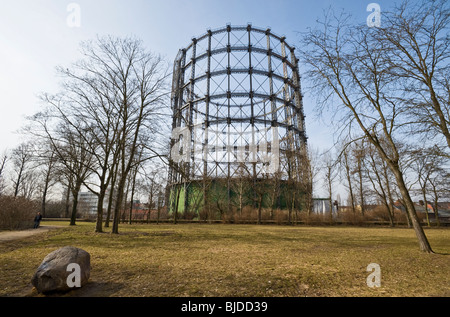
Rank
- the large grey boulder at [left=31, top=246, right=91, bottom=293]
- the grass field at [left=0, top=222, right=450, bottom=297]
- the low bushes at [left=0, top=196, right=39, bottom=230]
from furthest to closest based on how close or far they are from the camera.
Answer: the low bushes at [left=0, top=196, right=39, bottom=230] → the grass field at [left=0, top=222, right=450, bottom=297] → the large grey boulder at [left=31, top=246, right=91, bottom=293]

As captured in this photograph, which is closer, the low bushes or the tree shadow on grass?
the tree shadow on grass

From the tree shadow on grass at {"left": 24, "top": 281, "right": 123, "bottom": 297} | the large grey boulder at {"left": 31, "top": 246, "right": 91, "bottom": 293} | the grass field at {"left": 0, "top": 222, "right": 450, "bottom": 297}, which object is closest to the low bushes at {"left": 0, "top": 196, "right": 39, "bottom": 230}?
the grass field at {"left": 0, "top": 222, "right": 450, "bottom": 297}

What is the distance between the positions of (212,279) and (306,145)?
26.8m

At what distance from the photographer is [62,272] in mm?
2963

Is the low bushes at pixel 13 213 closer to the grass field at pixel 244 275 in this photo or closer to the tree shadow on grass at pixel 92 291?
the grass field at pixel 244 275

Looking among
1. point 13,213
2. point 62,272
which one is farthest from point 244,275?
point 13,213

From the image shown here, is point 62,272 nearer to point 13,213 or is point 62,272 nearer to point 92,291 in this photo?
point 92,291

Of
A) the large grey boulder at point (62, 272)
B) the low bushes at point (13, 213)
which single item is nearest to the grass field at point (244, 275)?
the large grey boulder at point (62, 272)

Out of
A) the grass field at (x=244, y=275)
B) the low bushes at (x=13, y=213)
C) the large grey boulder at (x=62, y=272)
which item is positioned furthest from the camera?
the low bushes at (x=13, y=213)

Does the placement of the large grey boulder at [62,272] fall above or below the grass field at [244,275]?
above

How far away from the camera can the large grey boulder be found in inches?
114

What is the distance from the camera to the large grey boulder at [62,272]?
2895 mm

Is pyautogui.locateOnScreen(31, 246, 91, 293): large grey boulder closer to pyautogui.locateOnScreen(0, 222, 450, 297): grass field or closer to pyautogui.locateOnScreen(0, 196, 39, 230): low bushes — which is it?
pyautogui.locateOnScreen(0, 222, 450, 297): grass field

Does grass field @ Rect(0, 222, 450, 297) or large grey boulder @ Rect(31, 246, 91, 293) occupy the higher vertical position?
large grey boulder @ Rect(31, 246, 91, 293)
